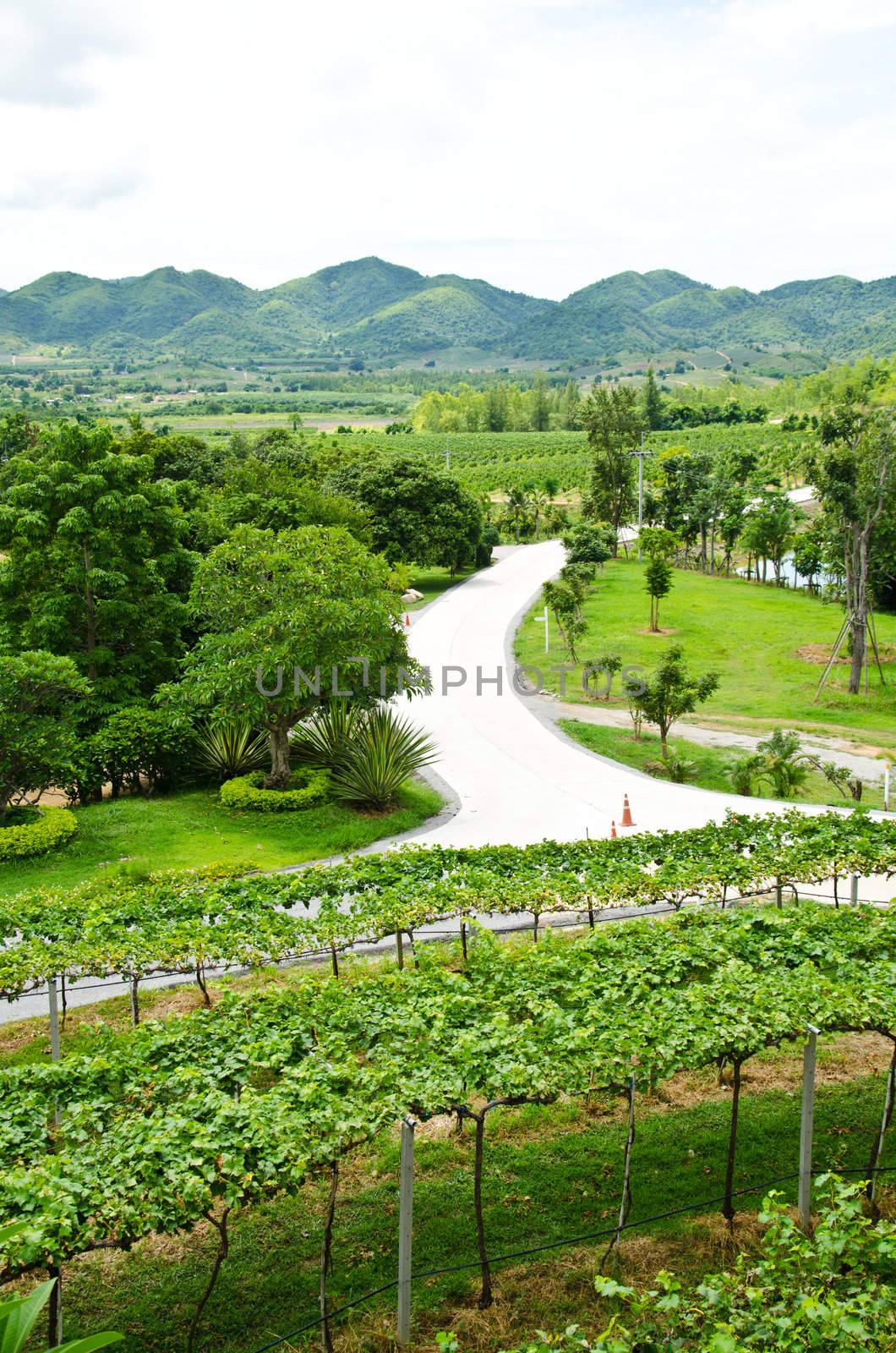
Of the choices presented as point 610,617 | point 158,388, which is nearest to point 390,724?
point 610,617

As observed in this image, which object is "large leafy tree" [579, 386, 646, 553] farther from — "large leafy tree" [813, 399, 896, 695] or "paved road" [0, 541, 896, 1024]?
"large leafy tree" [813, 399, 896, 695]

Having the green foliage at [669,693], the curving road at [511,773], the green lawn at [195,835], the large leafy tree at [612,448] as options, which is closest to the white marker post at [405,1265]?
the green lawn at [195,835]

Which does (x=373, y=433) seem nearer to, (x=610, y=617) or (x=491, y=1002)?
(x=610, y=617)

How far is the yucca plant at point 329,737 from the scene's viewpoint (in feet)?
55.7

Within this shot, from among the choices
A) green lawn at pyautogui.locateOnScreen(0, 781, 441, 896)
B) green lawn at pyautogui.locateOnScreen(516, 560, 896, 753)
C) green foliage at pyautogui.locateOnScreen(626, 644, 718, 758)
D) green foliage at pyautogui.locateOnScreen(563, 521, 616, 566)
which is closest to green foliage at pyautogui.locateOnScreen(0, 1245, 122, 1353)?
green lawn at pyautogui.locateOnScreen(0, 781, 441, 896)

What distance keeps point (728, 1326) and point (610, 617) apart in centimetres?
3048

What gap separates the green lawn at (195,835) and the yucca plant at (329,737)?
3.25 ft

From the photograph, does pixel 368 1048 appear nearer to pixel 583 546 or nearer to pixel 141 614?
pixel 141 614

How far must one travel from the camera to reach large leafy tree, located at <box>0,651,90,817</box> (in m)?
14.4

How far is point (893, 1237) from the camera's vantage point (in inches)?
187

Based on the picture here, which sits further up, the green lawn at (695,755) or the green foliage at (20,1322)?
the green foliage at (20,1322)

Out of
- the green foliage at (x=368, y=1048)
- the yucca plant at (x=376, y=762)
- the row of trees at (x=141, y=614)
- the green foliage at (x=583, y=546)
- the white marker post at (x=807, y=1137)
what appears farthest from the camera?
the green foliage at (x=583, y=546)

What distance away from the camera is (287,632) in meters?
15.7

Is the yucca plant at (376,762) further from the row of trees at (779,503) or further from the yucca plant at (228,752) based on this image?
the row of trees at (779,503)
